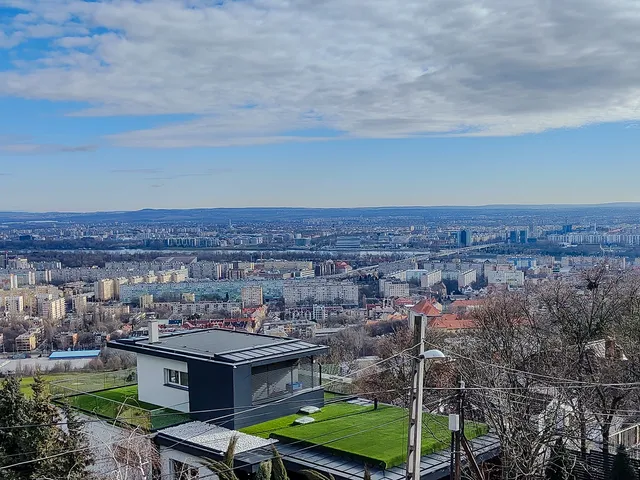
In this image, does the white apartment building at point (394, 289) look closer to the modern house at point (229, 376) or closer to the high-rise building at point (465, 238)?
the high-rise building at point (465, 238)

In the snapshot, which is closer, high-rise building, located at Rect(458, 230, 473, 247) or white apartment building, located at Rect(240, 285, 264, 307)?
white apartment building, located at Rect(240, 285, 264, 307)

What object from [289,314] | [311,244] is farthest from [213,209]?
[289,314]

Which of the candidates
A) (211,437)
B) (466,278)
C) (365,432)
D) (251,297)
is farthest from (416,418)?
(466,278)

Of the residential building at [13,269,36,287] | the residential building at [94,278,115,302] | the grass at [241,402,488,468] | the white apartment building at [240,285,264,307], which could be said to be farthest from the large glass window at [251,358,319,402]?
the residential building at [13,269,36,287]

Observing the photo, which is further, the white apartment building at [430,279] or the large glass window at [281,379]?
the white apartment building at [430,279]

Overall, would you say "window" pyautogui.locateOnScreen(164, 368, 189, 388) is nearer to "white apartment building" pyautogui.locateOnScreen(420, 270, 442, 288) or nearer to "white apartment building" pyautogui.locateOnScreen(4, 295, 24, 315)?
"white apartment building" pyautogui.locateOnScreen(4, 295, 24, 315)

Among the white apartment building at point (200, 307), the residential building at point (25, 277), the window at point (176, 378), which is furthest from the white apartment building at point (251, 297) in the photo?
the window at point (176, 378)

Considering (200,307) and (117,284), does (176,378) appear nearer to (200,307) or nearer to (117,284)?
(200,307)
